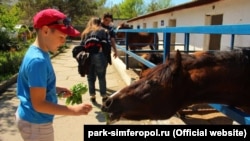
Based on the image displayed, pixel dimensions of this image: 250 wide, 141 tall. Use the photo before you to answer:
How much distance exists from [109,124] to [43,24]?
0.87 m

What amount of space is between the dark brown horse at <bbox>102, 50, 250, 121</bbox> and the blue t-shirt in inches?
16.8

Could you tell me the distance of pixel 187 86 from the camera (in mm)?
2141

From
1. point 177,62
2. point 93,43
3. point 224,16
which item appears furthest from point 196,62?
point 224,16

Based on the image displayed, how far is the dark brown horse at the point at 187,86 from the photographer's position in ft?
7.00

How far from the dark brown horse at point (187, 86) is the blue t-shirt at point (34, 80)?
0.43 meters

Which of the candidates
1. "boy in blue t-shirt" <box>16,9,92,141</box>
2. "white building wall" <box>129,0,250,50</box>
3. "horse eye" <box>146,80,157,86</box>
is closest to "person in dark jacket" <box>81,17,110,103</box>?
"white building wall" <box>129,0,250,50</box>

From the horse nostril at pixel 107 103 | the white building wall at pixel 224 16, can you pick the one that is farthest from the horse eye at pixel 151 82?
the white building wall at pixel 224 16

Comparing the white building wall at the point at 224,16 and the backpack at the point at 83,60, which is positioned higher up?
the white building wall at the point at 224,16

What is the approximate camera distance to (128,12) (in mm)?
66688

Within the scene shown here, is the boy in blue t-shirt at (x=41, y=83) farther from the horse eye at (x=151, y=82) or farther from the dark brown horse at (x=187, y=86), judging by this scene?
the horse eye at (x=151, y=82)

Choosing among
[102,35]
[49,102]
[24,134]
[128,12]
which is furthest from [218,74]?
[128,12]

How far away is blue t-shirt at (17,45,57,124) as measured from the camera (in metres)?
2.03

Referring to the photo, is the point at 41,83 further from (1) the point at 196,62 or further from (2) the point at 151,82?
(1) the point at 196,62

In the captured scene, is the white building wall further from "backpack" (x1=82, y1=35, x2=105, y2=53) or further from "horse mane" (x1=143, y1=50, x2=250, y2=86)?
"horse mane" (x1=143, y1=50, x2=250, y2=86)
